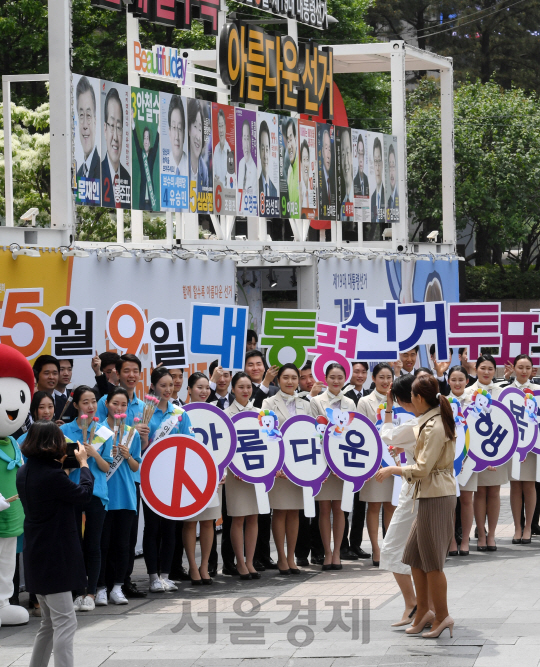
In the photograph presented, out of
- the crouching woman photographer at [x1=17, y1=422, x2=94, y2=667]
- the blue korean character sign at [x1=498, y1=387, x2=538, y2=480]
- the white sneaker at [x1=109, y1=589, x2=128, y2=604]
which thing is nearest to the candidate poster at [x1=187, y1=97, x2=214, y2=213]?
the blue korean character sign at [x1=498, y1=387, x2=538, y2=480]

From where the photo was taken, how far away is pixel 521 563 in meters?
9.39

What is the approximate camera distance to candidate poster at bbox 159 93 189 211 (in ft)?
37.1

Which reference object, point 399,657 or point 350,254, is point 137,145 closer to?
point 350,254

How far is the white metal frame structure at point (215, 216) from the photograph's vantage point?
9648 millimetres

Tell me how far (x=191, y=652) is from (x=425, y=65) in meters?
13.1

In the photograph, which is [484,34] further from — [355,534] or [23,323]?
[23,323]

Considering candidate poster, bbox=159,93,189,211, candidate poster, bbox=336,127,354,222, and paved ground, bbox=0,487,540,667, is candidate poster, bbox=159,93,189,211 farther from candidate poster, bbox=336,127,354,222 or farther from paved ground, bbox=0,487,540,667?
paved ground, bbox=0,487,540,667

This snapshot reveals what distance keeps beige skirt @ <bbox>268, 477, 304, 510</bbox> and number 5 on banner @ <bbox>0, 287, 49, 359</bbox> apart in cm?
225

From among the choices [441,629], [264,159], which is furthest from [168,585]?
[264,159]

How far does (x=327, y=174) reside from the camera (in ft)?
48.3

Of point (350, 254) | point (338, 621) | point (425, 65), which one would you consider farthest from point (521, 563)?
point (425, 65)

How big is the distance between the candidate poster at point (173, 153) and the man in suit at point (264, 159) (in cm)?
167

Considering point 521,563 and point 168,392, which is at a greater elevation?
point 168,392

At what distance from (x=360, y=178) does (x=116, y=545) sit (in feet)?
27.6
